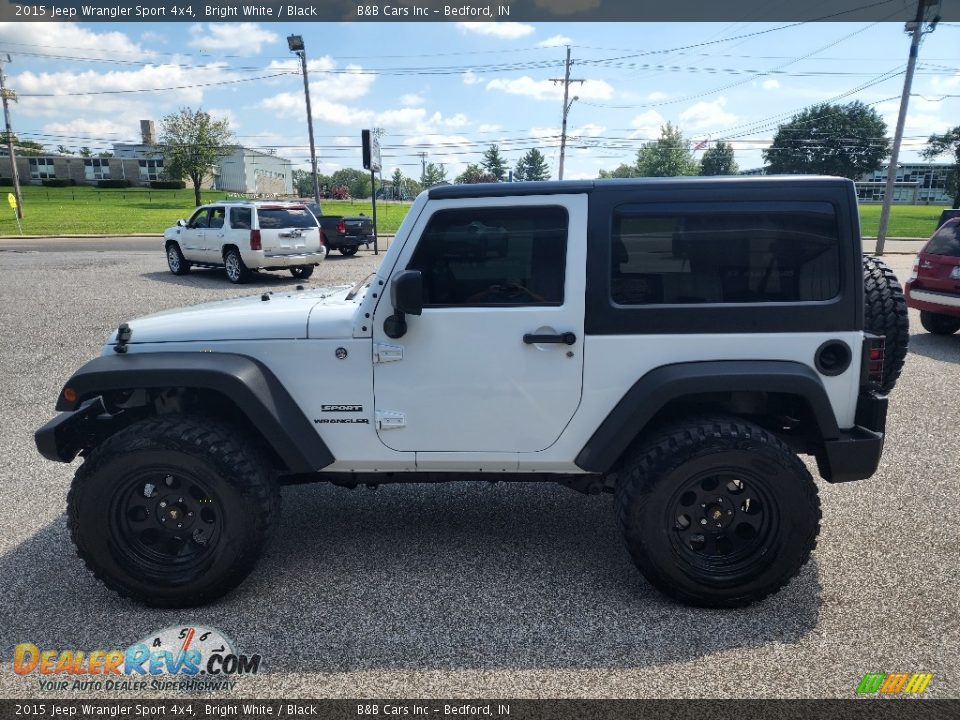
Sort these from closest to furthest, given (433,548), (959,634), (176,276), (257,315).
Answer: (959,634) < (257,315) < (433,548) < (176,276)

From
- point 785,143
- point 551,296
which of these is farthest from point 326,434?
point 785,143

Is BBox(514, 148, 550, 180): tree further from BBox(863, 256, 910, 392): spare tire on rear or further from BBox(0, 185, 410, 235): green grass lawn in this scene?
BBox(863, 256, 910, 392): spare tire on rear

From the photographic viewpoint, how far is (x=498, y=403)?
10.2 ft

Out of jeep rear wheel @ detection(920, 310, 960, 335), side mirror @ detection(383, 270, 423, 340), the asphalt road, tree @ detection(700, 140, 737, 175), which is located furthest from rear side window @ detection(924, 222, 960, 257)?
tree @ detection(700, 140, 737, 175)

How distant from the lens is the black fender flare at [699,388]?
295 centimetres

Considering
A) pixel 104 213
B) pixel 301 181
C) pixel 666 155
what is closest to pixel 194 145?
pixel 104 213

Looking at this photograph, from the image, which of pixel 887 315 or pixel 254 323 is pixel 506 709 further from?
pixel 887 315

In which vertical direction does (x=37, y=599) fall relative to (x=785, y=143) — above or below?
below

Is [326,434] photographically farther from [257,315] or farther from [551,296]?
[551,296]

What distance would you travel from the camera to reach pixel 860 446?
3.04 metres

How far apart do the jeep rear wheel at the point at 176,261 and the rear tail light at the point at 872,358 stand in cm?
1615

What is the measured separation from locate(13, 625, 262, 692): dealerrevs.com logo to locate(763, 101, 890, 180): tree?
85872 mm

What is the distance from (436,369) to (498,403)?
1.12 feet

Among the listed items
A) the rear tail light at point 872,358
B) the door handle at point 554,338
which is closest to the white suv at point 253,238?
the door handle at point 554,338
